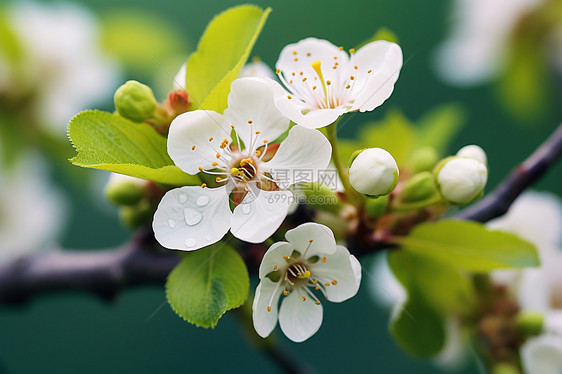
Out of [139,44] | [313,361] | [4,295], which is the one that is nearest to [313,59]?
[4,295]

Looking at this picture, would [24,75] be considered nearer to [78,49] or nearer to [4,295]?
[78,49]

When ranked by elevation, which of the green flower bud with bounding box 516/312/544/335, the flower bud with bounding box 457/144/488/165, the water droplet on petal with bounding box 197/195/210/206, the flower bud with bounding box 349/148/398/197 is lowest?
the green flower bud with bounding box 516/312/544/335

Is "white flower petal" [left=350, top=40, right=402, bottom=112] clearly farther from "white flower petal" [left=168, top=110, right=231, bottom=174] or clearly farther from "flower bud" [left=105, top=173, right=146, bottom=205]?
"flower bud" [left=105, top=173, right=146, bottom=205]

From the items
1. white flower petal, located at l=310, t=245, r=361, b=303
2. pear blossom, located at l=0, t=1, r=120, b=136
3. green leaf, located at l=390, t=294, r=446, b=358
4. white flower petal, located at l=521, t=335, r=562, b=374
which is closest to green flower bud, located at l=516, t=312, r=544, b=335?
white flower petal, located at l=521, t=335, r=562, b=374

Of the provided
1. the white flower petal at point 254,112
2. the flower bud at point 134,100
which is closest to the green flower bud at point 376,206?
the white flower petal at point 254,112

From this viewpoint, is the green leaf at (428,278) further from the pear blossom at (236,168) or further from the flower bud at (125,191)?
the flower bud at (125,191)
